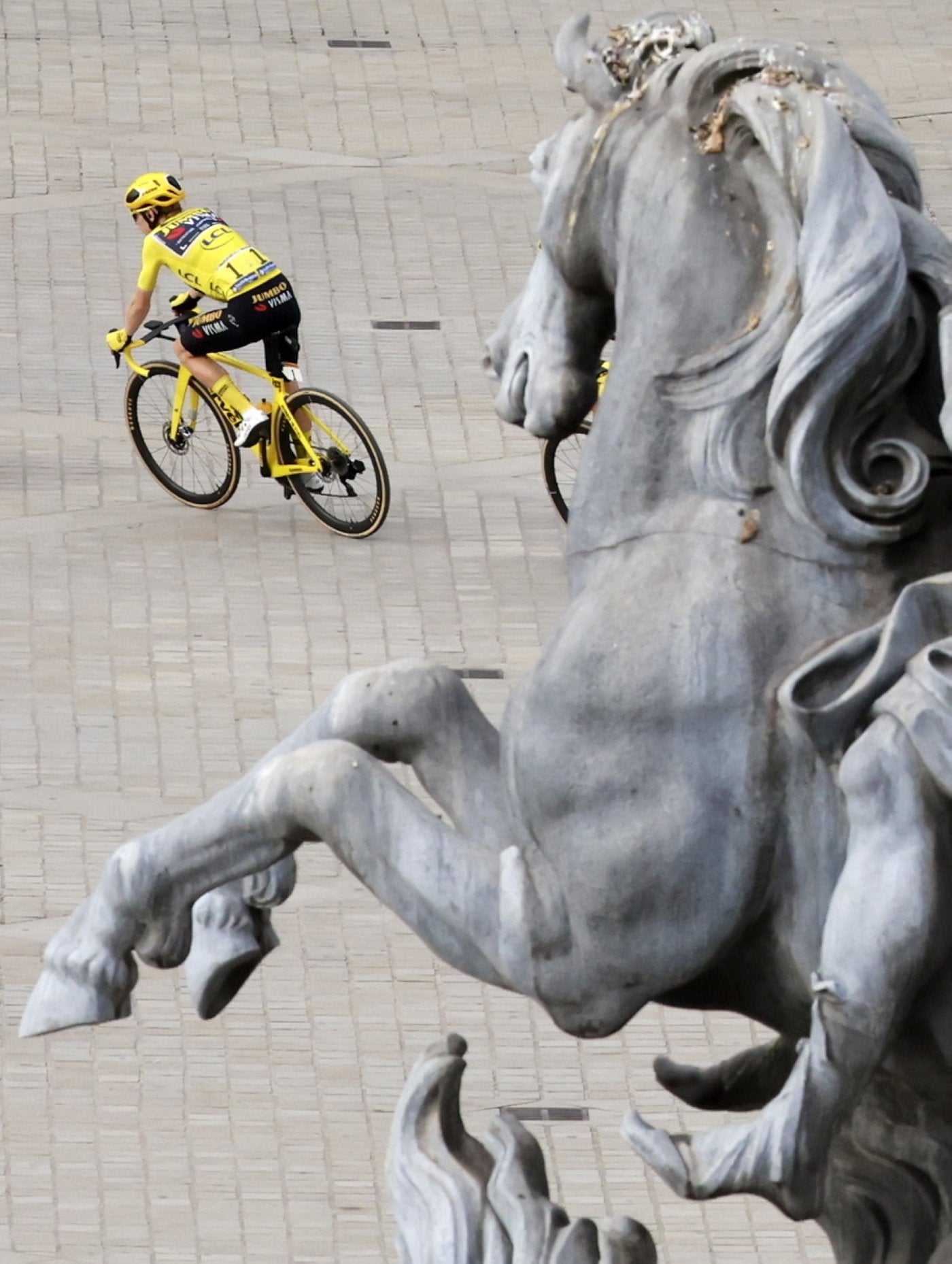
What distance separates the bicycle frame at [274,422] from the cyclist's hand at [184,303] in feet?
0.35

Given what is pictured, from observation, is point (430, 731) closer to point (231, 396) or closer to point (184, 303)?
point (231, 396)

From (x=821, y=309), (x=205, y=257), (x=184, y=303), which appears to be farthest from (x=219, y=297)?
(x=821, y=309)

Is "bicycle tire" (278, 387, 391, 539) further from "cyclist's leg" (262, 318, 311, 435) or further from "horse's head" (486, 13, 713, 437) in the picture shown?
"horse's head" (486, 13, 713, 437)

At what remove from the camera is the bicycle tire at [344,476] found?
14.4 m

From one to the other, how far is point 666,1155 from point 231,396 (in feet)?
31.9

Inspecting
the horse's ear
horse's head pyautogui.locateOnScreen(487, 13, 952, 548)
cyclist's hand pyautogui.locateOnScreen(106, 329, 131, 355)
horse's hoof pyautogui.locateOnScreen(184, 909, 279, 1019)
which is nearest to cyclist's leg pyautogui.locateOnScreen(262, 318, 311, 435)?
cyclist's hand pyautogui.locateOnScreen(106, 329, 131, 355)

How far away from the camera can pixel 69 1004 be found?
19.8ft

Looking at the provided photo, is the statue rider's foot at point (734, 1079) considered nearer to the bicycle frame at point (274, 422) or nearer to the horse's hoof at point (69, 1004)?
the horse's hoof at point (69, 1004)

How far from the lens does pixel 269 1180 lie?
9914 millimetres

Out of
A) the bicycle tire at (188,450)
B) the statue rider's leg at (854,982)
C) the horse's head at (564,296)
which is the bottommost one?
the bicycle tire at (188,450)

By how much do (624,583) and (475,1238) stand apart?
4.22 feet

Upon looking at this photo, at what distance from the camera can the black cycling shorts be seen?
14562 mm

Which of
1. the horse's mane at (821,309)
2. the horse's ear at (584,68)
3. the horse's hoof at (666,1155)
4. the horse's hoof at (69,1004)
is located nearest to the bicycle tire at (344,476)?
the horse's hoof at (69,1004)

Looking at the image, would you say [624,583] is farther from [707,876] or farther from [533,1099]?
[533,1099]
